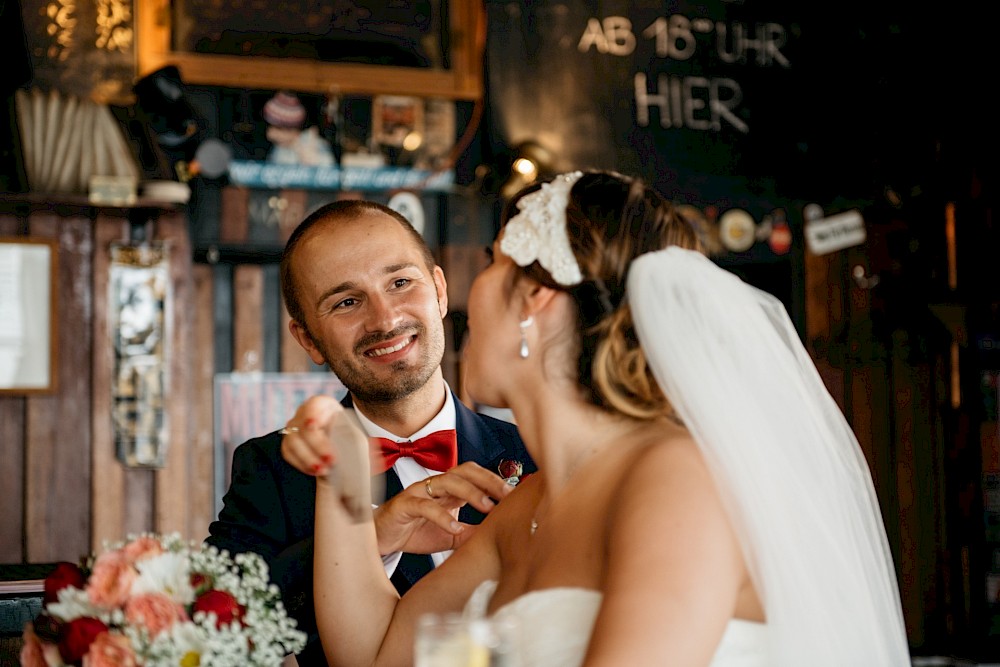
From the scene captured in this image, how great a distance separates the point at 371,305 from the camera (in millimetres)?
2670

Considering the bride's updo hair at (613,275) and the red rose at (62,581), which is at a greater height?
the bride's updo hair at (613,275)

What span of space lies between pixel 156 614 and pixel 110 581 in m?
0.11

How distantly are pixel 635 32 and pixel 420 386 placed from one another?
3.82 m

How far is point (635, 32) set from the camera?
19.7ft

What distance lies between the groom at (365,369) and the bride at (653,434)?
658 mm

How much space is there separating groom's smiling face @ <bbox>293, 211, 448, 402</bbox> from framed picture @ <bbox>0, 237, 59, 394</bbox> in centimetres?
279

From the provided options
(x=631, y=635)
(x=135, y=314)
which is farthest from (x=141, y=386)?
(x=631, y=635)

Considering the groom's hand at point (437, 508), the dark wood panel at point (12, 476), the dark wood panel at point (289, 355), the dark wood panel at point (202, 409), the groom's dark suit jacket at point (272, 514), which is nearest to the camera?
the groom's hand at point (437, 508)

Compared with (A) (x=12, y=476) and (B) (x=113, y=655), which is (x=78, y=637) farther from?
(A) (x=12, y=476)

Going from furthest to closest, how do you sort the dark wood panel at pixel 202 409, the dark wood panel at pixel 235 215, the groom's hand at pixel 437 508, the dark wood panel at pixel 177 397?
1. the dark wood panel at pixel 235 215
2. the dark wood panel at pixel 202 409
3. the dark wood panel at pixel 177 397
4. the groom's hand at pixel 437 508

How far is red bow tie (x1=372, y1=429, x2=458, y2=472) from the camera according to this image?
105 inches

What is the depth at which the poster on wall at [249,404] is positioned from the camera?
540 cm

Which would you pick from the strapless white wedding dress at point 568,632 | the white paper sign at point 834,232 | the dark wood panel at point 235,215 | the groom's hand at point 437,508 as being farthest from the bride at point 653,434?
the white paper sign at point 834,232

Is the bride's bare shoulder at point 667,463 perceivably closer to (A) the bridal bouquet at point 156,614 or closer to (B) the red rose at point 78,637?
(A) the bridal bouquet at point 156,614
